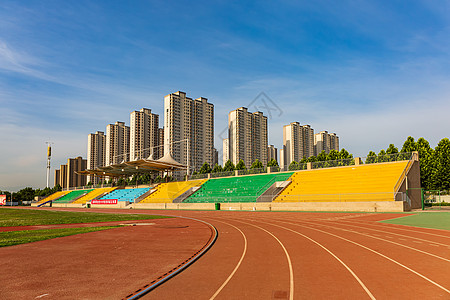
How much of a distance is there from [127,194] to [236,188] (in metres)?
27.7

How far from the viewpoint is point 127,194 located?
64250 millimetres

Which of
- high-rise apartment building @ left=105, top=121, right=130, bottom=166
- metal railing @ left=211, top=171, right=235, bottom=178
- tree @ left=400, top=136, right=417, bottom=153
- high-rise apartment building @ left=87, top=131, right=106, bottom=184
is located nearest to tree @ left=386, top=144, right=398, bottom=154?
tree @ left=400, top=136, right=417, bottom=153

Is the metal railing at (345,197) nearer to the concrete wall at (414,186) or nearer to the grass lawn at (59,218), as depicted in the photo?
the concrete wall at (414,186)

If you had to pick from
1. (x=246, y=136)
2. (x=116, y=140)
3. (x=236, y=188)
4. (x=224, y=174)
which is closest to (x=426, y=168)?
(x=236, y=188)

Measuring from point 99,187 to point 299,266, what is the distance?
82076 millimetres

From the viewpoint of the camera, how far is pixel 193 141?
466ft

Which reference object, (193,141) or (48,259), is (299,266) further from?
(193,141)

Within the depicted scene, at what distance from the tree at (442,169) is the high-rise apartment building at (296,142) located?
9872cm

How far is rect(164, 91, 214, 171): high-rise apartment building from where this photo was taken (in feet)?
429

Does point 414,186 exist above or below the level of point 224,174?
below

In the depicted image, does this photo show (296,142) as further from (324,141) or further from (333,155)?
(333,155)

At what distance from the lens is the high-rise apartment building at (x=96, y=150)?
512ft

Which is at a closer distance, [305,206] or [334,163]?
[305,206]

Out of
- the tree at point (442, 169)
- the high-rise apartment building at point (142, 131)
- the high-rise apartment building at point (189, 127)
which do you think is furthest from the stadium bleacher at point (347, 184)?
the high-rise apartment building at point (142, 131)
